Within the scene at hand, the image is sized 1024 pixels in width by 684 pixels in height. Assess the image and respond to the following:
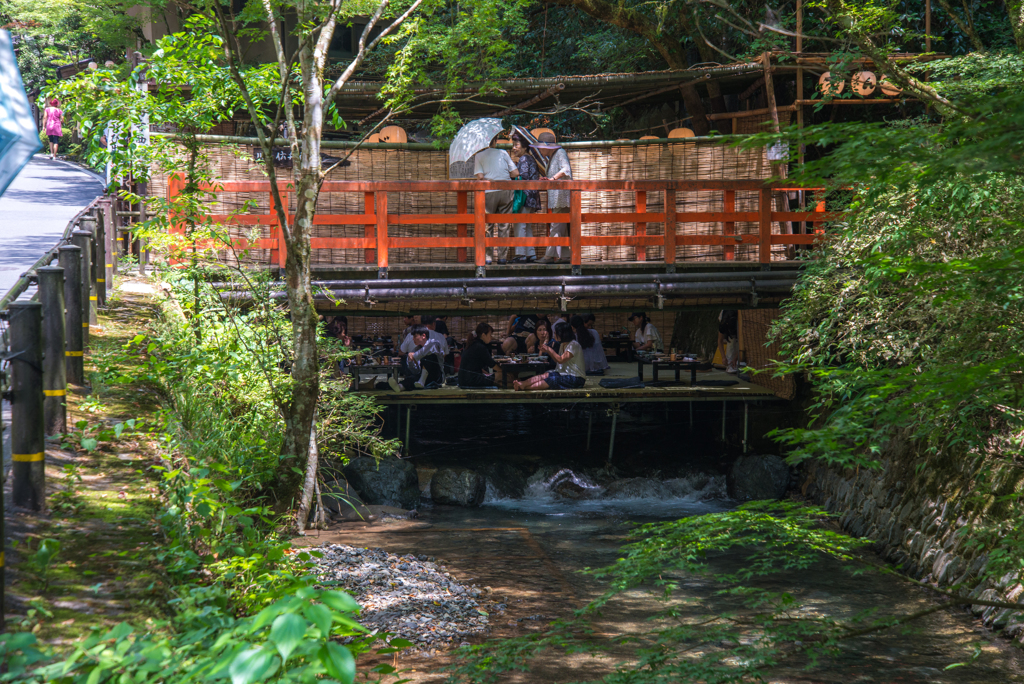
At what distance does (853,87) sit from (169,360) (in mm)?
8943

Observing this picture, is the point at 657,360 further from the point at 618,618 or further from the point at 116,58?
the point at 116,58

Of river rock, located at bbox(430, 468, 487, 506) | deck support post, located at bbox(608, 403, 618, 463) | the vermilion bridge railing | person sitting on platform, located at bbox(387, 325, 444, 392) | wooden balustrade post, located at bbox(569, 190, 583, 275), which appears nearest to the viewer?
the vermilion bridge railing

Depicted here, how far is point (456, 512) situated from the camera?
33.8 ft

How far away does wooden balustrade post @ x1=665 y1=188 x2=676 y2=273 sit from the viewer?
32.1 ft

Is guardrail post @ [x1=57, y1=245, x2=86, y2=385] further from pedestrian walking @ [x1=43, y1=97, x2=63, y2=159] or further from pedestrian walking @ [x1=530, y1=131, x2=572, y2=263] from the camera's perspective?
pedestrian walking @ [x1=43, y1=97, x2=63, y2=159]

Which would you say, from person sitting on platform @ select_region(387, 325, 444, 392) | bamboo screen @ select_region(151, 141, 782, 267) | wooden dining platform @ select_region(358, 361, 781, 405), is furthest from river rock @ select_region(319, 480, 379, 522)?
bamboo screen @ select_region(151, 141, 782, 267)

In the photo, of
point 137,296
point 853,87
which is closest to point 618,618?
point 137,296

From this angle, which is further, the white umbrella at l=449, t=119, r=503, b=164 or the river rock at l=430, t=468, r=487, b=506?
the river rock at l=430, t=468, r=487, b=506

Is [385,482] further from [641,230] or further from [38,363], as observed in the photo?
[38,363]

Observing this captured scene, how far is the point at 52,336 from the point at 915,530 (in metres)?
8.32

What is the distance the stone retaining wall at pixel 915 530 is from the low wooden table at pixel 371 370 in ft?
20.0

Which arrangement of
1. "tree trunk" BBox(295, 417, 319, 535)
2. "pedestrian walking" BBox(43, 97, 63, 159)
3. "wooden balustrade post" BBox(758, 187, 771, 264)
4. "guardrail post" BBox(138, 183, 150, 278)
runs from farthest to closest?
"pedestrian walking" BBox(43, 97, 63, 159)
"guardrail post" BBox(138, 183, 150, 278)
"wooden balustrade post" BBox(758, 187, 771, 264)
"tree trunk" BBox(295, 417, 319, 535)

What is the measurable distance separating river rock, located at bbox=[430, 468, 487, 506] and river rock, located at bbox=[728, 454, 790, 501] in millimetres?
3604

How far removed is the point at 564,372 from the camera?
37.7 feet
